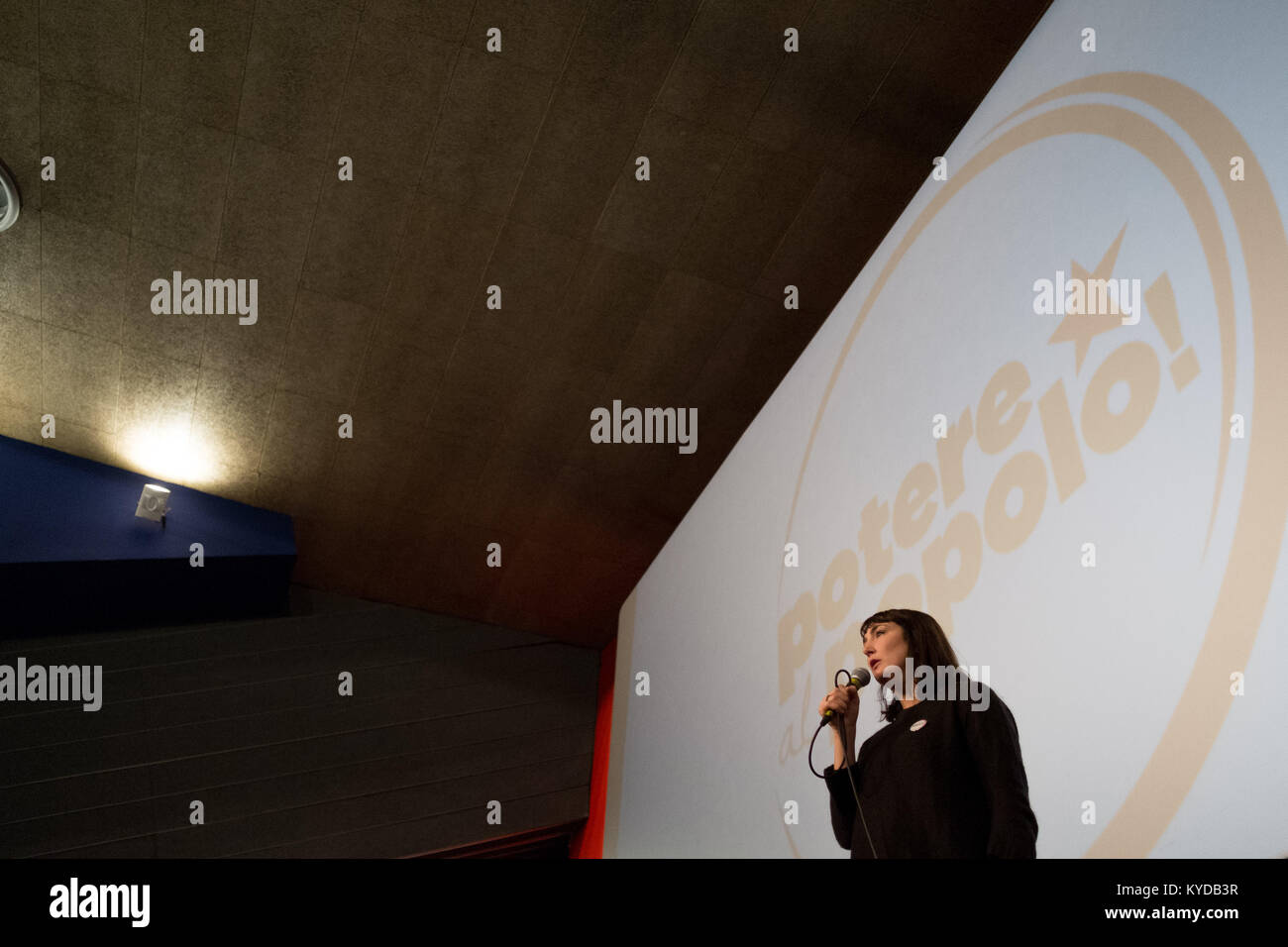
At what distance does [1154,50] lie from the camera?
89.4 inches

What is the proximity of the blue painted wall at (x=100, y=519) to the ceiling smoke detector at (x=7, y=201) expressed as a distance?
1.38 metres

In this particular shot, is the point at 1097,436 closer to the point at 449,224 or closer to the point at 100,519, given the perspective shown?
the point at 449,224

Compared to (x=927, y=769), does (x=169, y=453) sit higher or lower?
higher

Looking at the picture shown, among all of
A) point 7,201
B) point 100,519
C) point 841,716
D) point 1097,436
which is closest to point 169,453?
point 100,519

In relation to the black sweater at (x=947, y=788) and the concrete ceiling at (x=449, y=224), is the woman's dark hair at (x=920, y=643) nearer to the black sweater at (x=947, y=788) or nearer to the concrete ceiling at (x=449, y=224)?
the black sweater at (x=947, y=788)

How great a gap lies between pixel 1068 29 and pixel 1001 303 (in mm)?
800

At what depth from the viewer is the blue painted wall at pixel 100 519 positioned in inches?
196

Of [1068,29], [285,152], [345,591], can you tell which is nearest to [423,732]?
[345,591]

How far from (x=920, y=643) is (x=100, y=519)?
178 inches

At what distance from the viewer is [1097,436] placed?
6.77ft

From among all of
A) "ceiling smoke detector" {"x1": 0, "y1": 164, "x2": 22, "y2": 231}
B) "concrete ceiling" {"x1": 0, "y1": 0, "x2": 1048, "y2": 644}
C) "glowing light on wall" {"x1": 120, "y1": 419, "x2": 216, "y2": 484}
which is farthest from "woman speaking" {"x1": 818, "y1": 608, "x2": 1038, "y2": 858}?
"glowing light on wall" {"x1": 120, "y1": 419, "x2": 216, "y2": 484}

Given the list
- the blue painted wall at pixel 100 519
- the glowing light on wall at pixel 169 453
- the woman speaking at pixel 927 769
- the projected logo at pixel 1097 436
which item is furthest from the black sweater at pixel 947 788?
the glowing light on wall at pixel 169 453

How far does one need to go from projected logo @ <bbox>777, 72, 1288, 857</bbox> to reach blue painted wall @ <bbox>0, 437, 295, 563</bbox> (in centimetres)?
327
